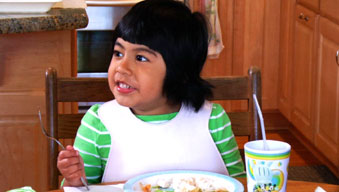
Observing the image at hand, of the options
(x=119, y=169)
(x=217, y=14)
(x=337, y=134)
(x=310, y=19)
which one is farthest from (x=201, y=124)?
(x=217, y=14)

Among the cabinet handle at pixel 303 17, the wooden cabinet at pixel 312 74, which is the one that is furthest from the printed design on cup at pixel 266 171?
the cabinet handle at pixel 303 17

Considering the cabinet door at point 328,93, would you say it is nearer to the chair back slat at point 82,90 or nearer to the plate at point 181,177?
the chair back slat at point 82,90

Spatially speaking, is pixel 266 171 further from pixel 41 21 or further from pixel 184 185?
pixel 41 21

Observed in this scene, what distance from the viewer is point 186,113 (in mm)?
1373

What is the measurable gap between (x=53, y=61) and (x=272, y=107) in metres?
2.05

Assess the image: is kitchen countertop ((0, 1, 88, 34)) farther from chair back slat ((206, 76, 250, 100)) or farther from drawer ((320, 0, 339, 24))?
drawer ((320, 0, 339, 24))

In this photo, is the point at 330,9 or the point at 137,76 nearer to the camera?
the point at 137,76

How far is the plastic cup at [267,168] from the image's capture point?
971 millimetres

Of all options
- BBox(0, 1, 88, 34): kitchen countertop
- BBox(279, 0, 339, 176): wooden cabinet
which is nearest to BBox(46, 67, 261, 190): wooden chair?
BBox(0, 1, 88, 34): kitchen countertop

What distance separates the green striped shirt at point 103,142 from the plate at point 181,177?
0.71 ft

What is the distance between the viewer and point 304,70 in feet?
11.0

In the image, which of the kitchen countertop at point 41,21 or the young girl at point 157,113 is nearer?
the young girl at point 157,113

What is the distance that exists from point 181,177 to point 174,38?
326 millimetres

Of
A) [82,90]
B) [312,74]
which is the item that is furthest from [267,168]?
[312,74]
